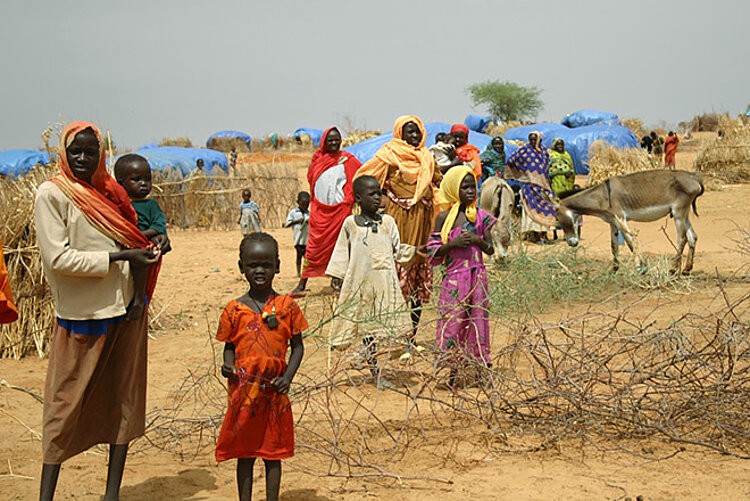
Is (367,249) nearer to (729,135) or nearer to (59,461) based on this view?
(59,461)

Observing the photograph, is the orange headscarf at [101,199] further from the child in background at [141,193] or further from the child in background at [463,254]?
the child in background at [463,254]

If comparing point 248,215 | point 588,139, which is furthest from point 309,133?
point 248,215

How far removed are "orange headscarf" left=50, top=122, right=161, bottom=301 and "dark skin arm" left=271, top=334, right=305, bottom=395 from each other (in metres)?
0.81

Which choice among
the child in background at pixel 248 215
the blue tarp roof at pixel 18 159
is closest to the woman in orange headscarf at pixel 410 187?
the child in background at pixel 248 215

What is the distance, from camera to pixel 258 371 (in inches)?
108

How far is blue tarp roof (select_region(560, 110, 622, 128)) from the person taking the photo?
29.7m

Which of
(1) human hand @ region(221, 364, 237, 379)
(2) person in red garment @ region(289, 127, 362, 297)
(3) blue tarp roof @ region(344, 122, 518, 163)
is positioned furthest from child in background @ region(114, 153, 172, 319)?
(3) blue tarp roof @ region(344, 122, 518, 163)

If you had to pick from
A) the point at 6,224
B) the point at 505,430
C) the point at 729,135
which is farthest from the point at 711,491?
the point at 729,135

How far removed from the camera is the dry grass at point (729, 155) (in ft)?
60.1

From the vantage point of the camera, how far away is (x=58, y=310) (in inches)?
113

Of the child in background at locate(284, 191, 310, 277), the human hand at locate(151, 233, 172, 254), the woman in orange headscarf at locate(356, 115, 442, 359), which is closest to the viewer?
the human hand at locate(151, 233, 172, 254)

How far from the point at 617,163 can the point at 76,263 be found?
1667 centimetres

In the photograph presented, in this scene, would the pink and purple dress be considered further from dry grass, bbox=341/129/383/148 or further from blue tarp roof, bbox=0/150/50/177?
dry grass, bbox=341/129/383/148

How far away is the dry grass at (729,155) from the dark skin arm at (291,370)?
18.4 m
